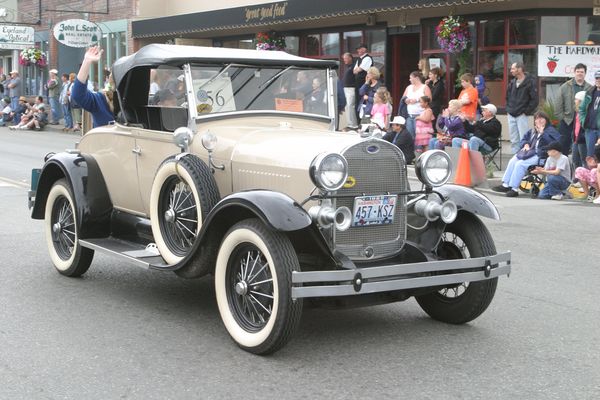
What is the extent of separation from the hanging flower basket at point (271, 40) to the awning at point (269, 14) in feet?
1.80

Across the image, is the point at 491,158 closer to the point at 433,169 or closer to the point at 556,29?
the point at 556,29

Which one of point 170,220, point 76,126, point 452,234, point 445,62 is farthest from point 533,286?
point 76,126

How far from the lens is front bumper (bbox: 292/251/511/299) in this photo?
4.88m

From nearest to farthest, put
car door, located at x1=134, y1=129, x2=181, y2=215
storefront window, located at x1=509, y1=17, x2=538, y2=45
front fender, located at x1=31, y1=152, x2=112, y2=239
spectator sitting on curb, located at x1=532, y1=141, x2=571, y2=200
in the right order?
car door, located at x1=134, y1=129, x2=181, y2=215 < front fender, located at x1=31, y1=152, x2=112, y2=239 < spectator sitting on curb, located at x1=532, y1=141, x2=571, y2=200 < storefront window, located at x1=509, y1=17, x2=538, y2=45

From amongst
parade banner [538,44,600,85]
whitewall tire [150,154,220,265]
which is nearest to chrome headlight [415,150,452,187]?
whitewall tire [150,154,220,265]

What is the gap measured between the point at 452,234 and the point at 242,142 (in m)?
1.53

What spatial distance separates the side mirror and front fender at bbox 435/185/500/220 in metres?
1.69

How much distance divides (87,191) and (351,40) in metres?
17.5

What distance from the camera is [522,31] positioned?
18922mm

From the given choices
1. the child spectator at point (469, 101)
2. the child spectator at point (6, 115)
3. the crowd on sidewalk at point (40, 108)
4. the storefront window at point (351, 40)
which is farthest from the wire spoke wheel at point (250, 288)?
the child spectator at point (6, 115)

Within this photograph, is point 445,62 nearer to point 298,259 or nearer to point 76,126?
point 76,126

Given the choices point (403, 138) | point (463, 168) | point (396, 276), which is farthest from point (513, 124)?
point (396, 276)

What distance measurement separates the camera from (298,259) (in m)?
5.32

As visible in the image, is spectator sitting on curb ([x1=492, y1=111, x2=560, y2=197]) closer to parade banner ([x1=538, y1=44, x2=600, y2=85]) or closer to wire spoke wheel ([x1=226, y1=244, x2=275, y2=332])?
parade banner ([x1=538, y1=44, x2=600, y2=85])
